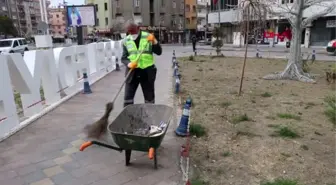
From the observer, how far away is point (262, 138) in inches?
177

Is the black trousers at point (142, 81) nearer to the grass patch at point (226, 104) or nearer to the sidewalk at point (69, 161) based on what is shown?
the sidewalk at point (69, 161)

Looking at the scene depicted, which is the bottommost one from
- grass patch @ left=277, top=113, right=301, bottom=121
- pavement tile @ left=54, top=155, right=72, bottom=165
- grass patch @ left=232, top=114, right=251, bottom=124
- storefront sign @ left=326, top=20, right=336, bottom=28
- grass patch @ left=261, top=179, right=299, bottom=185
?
grass patch @ left=261, top=179, right=299, bottom=185

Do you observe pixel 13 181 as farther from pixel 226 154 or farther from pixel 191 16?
pixel 191 16

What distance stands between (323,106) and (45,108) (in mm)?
6264

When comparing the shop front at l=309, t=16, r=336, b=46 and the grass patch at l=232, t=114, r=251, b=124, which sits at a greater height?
the shop front at l=309, t=16, r=336, b=46

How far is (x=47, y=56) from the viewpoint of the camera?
20.8 feet

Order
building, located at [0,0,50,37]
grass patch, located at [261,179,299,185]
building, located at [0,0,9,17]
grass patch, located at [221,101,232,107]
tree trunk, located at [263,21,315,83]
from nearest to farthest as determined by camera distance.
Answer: grass patch, located at [261,179,299,185] < grass patch, located at [221,101,232,107] < tree trunk, located at [263,21,315,83] < building, located at [0,0,9,17] < building, located at [0,0,50,37]

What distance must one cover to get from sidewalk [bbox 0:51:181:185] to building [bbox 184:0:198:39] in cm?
5829

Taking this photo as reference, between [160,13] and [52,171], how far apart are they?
53196 millimetres

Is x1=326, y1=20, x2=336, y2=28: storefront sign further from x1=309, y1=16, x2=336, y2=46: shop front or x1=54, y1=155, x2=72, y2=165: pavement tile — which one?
x1=54, y1=155, x2=72, y2=165: pavement tile

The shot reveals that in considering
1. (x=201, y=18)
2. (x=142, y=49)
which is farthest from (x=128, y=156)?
(x=201, y=18)

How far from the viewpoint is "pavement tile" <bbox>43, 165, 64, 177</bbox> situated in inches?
131

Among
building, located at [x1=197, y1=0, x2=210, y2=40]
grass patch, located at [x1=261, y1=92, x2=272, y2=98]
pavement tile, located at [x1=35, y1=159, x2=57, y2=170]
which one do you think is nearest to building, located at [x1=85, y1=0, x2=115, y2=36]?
building, located at [x1=197, y1=0, x2=210, y2=40]

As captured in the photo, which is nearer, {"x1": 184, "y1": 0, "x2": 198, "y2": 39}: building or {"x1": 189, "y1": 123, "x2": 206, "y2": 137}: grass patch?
{"x1": 189, "y1": 123, "x2": 206, "y2": 137}: grass patch
